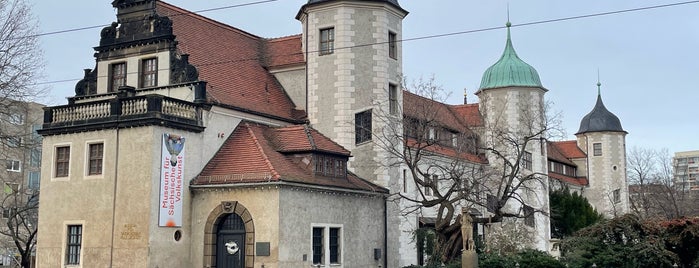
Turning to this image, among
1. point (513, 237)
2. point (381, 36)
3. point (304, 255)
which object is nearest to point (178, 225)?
point (304, 255)

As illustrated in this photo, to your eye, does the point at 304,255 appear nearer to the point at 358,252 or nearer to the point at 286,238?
the point at 286,238

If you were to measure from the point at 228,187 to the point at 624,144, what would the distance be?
52.5 m

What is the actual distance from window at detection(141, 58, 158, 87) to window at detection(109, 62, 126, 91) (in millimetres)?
1056

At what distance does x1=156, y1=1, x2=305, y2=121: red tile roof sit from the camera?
3372 cm

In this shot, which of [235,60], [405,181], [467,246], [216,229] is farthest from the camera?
[405,181]

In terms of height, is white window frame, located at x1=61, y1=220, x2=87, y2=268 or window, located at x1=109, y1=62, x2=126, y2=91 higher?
window, located at x1=109, y1=62, x2=126, y2=91

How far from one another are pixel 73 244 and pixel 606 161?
53706mm

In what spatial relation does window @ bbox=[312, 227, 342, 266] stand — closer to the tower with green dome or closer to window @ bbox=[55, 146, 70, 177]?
window @ bbox=[55, 146, 70, 177]

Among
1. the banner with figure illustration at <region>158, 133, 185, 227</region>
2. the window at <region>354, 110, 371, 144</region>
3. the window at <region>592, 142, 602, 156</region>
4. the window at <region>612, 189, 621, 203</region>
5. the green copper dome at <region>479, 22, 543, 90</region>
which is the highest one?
the green copper dome at <region>479, 22, 543, 90</region>

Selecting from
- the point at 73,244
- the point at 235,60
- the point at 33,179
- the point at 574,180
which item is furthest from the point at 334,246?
the point at 33,179

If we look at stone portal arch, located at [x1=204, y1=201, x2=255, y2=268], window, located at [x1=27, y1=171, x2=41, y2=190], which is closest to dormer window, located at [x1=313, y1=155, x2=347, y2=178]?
stone portal arch, located at [x1=204, y1=201, x2=255, y2=268]

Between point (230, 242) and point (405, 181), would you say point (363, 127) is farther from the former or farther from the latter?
point (230, 242)

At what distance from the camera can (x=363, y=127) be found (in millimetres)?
35719

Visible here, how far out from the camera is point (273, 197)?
29.6 metres
